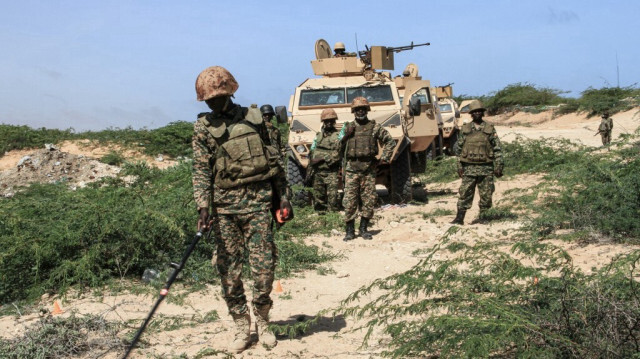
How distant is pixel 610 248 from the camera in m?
5.85

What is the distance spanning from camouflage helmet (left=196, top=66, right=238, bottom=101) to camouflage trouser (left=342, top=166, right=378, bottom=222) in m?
3.72

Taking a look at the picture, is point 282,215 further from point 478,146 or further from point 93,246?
point 478,146

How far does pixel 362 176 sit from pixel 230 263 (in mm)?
3688

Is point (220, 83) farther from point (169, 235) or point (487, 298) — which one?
point (169, 235)

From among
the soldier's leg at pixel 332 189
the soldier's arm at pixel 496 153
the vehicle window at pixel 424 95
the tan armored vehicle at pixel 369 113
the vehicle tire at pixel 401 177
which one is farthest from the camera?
the vehicle window at pixel 424 95

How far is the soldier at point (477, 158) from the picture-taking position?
786cm

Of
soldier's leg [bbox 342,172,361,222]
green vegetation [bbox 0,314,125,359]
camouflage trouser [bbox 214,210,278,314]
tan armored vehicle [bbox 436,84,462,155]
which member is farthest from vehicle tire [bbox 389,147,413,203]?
tan armored vehicle [bbox 436,84,462,155]

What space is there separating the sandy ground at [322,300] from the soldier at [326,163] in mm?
773

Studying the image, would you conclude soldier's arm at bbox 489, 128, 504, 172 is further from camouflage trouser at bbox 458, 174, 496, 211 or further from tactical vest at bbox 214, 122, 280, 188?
tactical vest at bbox 214, 122, 280, 188

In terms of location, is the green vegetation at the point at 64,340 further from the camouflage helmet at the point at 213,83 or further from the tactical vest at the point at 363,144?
the tactical vest at the point at 363,144

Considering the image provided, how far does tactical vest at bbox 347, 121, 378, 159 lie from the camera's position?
7.40m

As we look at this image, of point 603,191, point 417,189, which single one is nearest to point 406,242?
point 603,191

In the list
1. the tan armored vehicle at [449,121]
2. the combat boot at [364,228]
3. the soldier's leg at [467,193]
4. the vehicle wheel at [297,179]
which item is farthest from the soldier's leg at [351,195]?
the tan armored vehicle at [449,121]

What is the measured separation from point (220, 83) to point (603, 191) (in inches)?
175
